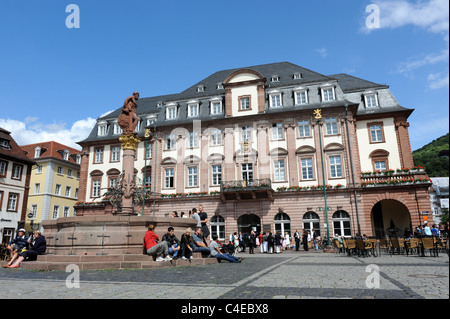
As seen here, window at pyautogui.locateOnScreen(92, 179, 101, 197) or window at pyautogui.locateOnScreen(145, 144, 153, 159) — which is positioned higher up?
window at pyautogui.locateOnScreen(145, 144, 153, 159)

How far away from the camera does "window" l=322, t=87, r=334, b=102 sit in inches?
1399

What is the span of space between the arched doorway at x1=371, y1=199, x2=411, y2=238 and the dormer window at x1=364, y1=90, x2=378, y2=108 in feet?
33.0

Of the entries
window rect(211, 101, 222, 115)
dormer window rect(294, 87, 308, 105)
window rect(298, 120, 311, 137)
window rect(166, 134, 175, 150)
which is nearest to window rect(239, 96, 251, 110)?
window rect(211, 101, 222, 115)

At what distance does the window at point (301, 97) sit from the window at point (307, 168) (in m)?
6.29

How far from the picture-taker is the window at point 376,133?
35062 mm

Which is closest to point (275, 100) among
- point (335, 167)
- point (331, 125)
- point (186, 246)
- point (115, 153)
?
point (331, 125)

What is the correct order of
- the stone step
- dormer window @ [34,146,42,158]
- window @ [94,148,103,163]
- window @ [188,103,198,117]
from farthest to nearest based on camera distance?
dormer window @ [34,146,42,158] → window @ [94,148,103,163] → window @ [188,103,198,117] → the stone step

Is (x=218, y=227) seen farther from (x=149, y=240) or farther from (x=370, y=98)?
(x=149, y=240)

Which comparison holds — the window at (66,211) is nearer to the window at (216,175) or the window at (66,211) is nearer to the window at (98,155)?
the window at (98,155)

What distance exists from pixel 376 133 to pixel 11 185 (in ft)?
132

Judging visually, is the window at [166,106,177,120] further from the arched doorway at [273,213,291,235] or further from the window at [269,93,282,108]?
the arched doorway at [273,213,291,235]

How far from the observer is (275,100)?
3731 centimetres

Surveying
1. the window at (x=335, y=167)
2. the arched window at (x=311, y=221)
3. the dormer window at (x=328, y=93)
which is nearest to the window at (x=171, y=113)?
the dormer window at (x=328, y=93)
